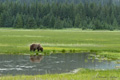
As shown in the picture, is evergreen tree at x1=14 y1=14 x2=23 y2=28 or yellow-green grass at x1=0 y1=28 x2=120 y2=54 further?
evergreen tree at x1=14 y1=14 x2=23 y2=28

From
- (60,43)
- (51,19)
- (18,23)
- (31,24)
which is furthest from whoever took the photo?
(51,19)

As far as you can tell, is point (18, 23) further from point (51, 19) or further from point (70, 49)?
point (70, 49)

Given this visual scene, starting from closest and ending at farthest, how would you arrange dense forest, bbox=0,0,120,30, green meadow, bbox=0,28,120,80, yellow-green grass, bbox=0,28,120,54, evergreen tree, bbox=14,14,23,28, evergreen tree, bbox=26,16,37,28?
1. green meadow, bbox=0,28,120,80
2. yellow-green grass, bbox=0,28,120,54
3. evergreen tree, bbox=26,16,37,28
4. evergreen tree, bbox=14,14,23,28
5. dense forest, bbox=0,0,120,30

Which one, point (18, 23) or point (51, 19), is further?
point (51, 19)

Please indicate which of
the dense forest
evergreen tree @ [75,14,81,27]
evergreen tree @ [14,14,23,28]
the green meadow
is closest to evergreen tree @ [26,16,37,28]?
the dense forest

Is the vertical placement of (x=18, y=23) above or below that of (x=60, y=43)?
below

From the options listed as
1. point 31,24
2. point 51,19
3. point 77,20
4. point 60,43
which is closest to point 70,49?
point 60,43

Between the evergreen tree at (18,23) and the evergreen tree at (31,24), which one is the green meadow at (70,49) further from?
the evergreen tree at (18,23)

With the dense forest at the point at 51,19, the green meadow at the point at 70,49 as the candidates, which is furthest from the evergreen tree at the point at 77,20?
the green meadow at the point at 70,49

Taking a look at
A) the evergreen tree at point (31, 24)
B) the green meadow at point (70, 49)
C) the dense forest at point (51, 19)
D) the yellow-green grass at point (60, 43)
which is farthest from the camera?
the dense forest at point (51, 19)

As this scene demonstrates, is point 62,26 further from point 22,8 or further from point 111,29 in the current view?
point 22,8

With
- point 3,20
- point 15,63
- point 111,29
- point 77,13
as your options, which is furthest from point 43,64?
point 77,13

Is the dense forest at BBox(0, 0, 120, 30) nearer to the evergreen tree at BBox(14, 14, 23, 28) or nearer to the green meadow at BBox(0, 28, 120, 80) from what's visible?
the evergreen tree at BBox(14, 14, 23, 28)

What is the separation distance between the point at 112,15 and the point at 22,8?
6236 cm
